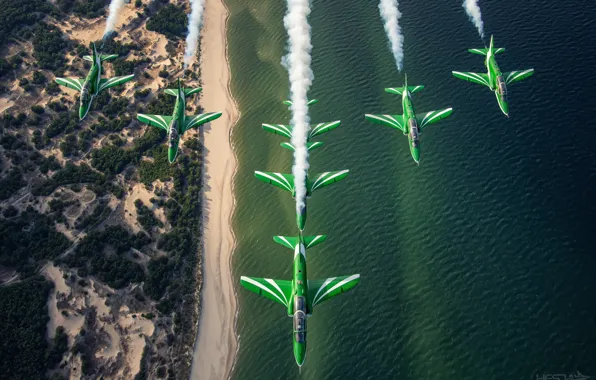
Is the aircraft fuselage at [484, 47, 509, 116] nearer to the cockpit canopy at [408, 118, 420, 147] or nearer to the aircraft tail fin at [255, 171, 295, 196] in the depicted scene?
the cockpit canopy at [408, 118, 420, 147]

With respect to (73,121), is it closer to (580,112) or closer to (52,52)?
(52,52)

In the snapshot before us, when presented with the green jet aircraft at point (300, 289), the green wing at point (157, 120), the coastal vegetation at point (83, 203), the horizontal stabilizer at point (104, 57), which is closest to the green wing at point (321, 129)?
the green jet aircraft at point (300, 289)

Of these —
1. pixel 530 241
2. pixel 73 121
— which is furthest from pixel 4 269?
pixel 530 241

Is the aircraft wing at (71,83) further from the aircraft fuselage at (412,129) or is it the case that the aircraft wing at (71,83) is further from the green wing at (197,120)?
the aircraft fuselage at (412,129)

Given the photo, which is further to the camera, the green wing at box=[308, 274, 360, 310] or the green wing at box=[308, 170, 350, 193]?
the green wing at box=[308, 170, 350, 193]

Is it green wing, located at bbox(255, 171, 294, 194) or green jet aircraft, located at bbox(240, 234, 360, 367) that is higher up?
green wing, located at bbox(255, 171, 294, 194)

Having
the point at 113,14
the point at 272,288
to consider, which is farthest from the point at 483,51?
the point at 113,14

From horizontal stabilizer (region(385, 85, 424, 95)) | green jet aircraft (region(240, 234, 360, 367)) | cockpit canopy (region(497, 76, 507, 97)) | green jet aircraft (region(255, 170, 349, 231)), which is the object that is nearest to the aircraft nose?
green jet aircraft (region(240, 234, 360, 367))
